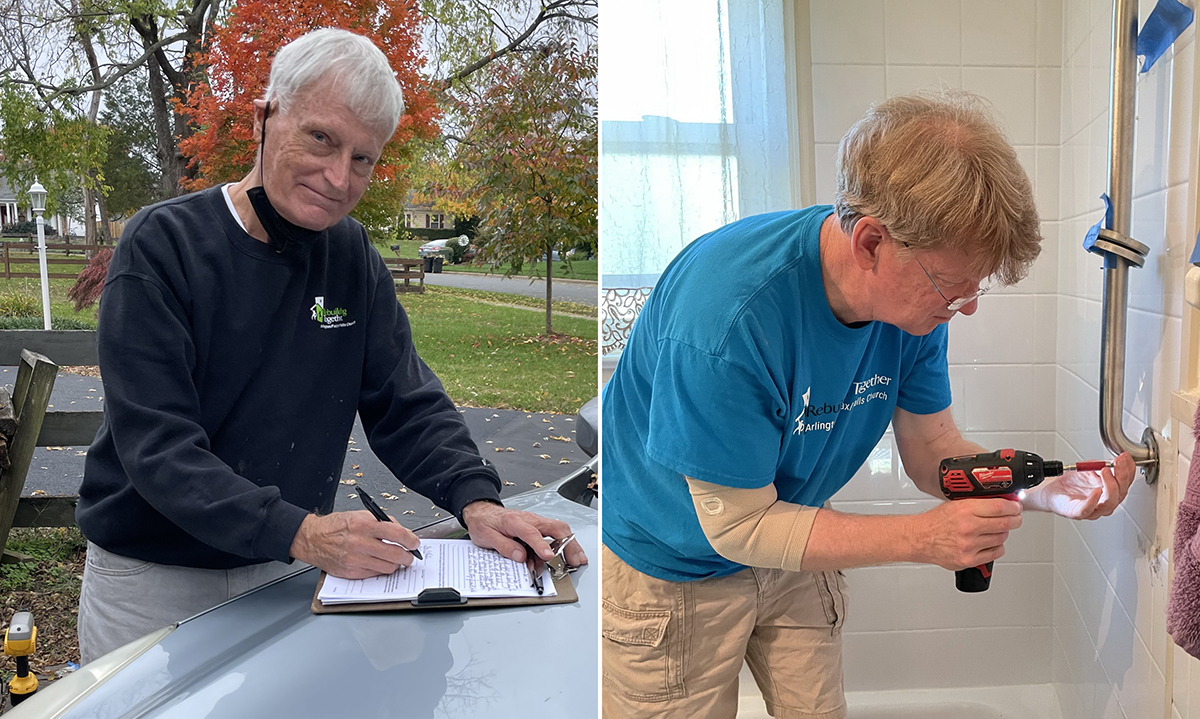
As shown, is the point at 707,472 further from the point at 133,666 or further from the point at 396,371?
the point at 133,666

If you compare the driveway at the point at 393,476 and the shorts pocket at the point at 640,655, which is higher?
the driveway at the point at 393,476

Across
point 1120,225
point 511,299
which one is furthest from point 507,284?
point 1120,225

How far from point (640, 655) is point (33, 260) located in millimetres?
704

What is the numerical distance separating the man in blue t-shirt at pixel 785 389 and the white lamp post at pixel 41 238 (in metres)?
0.45

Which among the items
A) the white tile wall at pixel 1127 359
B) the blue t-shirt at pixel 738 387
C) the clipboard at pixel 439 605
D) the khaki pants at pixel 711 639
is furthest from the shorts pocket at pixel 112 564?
the white tile wall at pixel 1127 359

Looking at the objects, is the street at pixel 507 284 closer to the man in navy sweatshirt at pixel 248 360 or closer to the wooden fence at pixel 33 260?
the man in navy sweatshirt at pixel 248 360

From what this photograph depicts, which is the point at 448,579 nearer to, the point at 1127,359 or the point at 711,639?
the point at 711,639

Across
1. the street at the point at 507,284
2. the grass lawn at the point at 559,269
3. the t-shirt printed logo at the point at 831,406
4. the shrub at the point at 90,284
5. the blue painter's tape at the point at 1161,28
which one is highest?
the blue painter's tape at the point at 1161,28

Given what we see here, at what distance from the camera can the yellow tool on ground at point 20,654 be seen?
1.37 ft

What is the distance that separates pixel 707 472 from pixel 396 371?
30 cm

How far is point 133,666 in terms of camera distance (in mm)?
425

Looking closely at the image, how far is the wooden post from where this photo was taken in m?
0.45

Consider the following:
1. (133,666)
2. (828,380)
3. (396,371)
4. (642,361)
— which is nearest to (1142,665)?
(828,380)

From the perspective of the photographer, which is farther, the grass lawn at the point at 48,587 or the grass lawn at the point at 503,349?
the grass lawn at the point at 503,349
